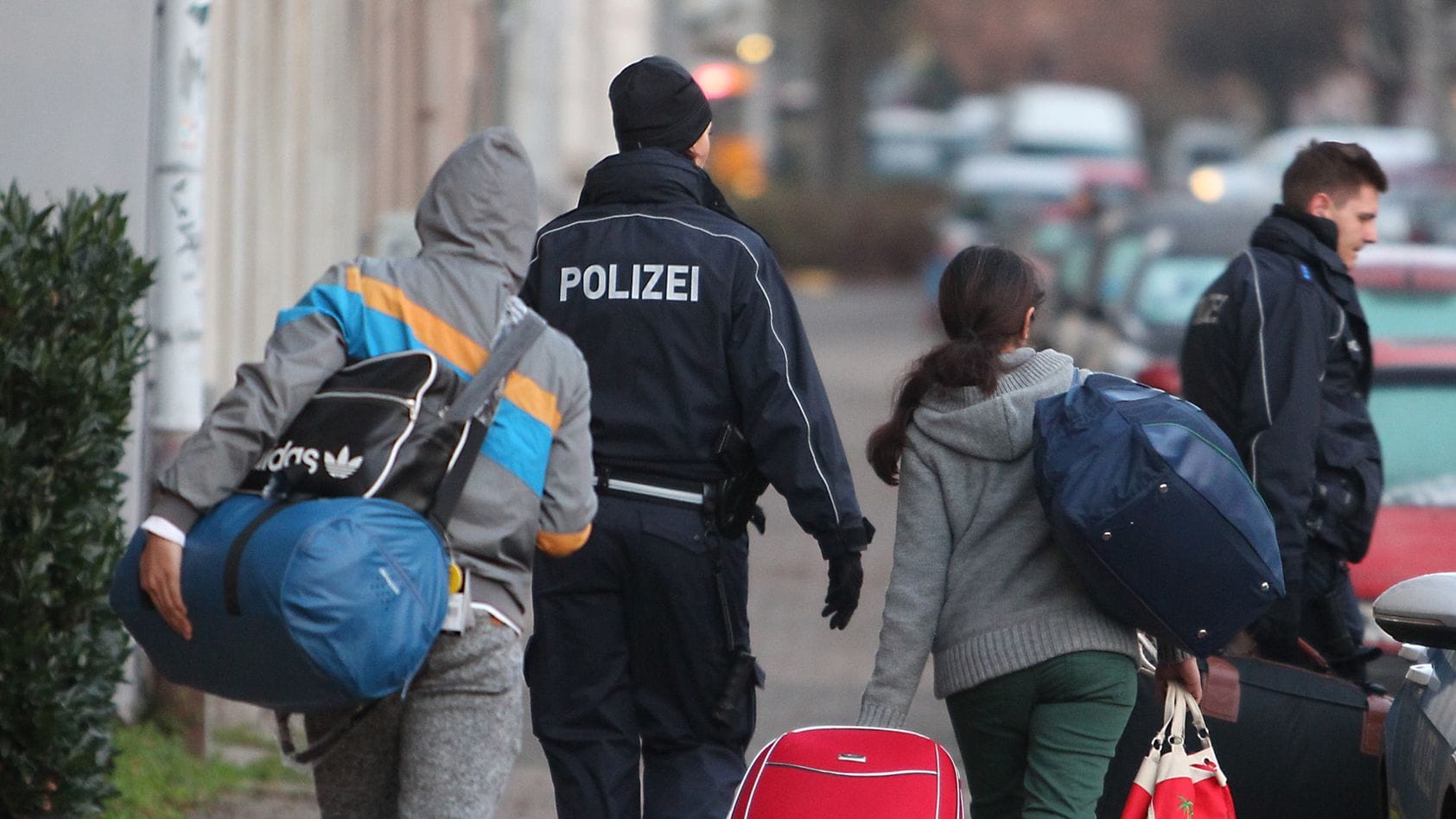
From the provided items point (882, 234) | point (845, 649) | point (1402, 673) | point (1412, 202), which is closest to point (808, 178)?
point (882, 234)

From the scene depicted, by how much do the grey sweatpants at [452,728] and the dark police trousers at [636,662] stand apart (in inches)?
26.1

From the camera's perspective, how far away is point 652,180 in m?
4.80

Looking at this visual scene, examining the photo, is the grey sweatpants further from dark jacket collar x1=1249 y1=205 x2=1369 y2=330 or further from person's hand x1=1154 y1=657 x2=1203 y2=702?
dark jacket collar x1=1249 y1=205 x2=1369 y2=330

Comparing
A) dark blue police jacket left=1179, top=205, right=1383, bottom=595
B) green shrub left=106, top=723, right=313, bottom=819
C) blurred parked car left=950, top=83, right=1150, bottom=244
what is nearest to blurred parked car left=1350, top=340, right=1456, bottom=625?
dark blue police jacket left=1179, top=205, right=1383, bottom=595

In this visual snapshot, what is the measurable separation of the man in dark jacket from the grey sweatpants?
227cm

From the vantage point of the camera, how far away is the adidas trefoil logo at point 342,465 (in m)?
3.73

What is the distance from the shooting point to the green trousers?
4215 mm

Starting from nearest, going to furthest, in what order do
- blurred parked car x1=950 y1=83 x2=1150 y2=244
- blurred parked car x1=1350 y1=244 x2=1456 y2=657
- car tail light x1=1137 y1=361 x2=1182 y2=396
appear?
blurred parked car x1=1350 y1=244 x2=1456 y2=657 → car tail light x1=1137 y1=361 x2=1182 y2=396 → blurred parked car x1=950 y1=83 x2=1150 y2=244

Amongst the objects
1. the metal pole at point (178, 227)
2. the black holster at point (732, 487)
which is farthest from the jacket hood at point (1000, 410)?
the metal pole at point (178, 227)

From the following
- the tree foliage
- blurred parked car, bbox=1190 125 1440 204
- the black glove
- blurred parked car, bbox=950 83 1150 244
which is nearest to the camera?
the black glove

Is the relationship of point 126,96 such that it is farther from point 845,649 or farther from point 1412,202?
point 1412,202

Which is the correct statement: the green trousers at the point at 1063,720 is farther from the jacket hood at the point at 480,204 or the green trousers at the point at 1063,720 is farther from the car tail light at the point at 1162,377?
the car tail light at the point at 1162,377

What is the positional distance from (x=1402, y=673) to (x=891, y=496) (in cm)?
850

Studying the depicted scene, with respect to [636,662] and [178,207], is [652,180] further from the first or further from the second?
[178,207]
